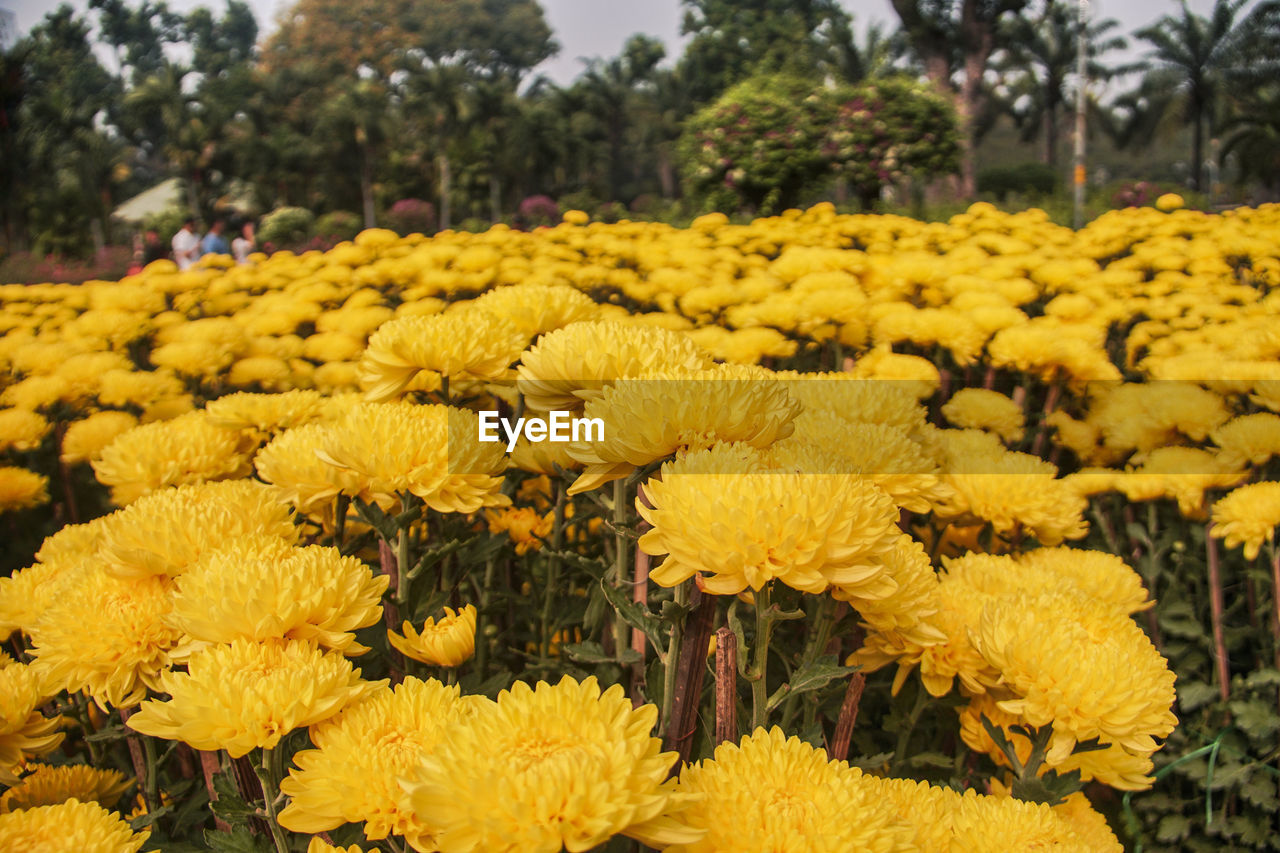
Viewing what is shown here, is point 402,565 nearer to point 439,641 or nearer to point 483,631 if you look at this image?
point 439,641

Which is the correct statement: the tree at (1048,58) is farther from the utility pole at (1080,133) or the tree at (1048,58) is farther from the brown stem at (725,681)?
the brown stem at (725,681)

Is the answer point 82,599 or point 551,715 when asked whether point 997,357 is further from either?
point 82,599

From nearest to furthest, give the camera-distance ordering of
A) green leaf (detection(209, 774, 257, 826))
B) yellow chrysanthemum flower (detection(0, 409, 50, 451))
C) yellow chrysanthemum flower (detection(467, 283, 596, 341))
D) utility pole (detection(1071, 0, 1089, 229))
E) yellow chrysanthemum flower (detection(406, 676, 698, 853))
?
yellow chrysanthemum flower (detection(406, 676, 698, 853)) < green leaf (detection(209, 774, 257, 826)) < yellow chrysanthemum flower (detection(467, 283, 596, 341)) < yellow chrysanthemum flower (detection(0, 409, 50, 451)) < utility pole (detection(1071, 0, 1089, 229))

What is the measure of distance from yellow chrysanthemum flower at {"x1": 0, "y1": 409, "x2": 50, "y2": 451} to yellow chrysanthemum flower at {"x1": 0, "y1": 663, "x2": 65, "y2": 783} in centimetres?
160

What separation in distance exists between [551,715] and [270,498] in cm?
63

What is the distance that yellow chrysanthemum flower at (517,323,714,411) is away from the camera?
97 cm

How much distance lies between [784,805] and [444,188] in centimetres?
2926

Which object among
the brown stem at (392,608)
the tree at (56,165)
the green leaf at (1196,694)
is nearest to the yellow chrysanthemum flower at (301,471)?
the brown stem at (392,608)

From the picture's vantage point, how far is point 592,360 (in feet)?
3.20

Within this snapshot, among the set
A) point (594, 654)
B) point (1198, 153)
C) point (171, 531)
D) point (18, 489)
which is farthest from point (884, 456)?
point (1198, 153)

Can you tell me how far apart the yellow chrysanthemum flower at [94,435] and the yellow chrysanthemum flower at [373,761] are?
1.79 meters

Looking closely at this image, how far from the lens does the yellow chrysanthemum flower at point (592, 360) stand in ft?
3.18

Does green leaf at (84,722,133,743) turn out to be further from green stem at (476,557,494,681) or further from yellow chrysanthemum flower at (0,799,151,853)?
green stem at (476,557,494,681)

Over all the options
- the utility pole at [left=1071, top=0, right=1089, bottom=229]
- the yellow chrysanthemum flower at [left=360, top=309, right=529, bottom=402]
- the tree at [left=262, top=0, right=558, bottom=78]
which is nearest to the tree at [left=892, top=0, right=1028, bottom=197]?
the utility pole at [left=1071, top=0, right=1089, bottom=229]
